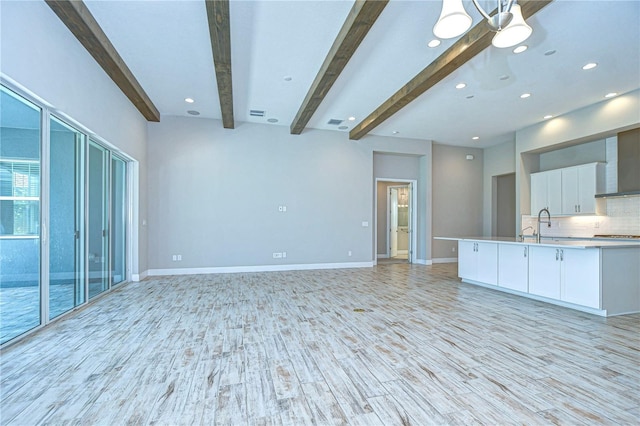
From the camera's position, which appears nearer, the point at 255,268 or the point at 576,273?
the point at 576,273

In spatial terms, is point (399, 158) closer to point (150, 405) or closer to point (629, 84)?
point (629, 84)

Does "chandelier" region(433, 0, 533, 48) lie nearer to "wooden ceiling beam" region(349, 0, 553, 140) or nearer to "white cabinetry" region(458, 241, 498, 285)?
"wooden ceiling beam" region(349, 0, 553, 140)

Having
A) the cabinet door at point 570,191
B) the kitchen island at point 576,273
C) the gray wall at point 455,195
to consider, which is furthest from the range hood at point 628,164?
the gray wall at point 455,195

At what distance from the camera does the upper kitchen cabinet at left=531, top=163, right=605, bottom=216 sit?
6121 millimetres

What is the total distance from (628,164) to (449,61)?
447 centimetres

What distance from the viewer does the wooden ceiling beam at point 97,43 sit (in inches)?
121

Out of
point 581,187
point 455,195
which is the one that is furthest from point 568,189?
point 455,195

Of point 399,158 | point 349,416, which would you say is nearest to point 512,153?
point 399,158

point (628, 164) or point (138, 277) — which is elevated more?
point (628, 164)

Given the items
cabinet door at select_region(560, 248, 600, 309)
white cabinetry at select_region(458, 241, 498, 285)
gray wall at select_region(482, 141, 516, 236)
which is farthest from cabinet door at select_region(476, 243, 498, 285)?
gray wall at select_region(482, 141, 516, 236)

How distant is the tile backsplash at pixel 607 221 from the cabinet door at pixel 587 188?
0.16m

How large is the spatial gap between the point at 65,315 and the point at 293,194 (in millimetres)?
4682

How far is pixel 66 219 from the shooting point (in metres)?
3.70

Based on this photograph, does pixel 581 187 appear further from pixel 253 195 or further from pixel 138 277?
pixel 138 277
